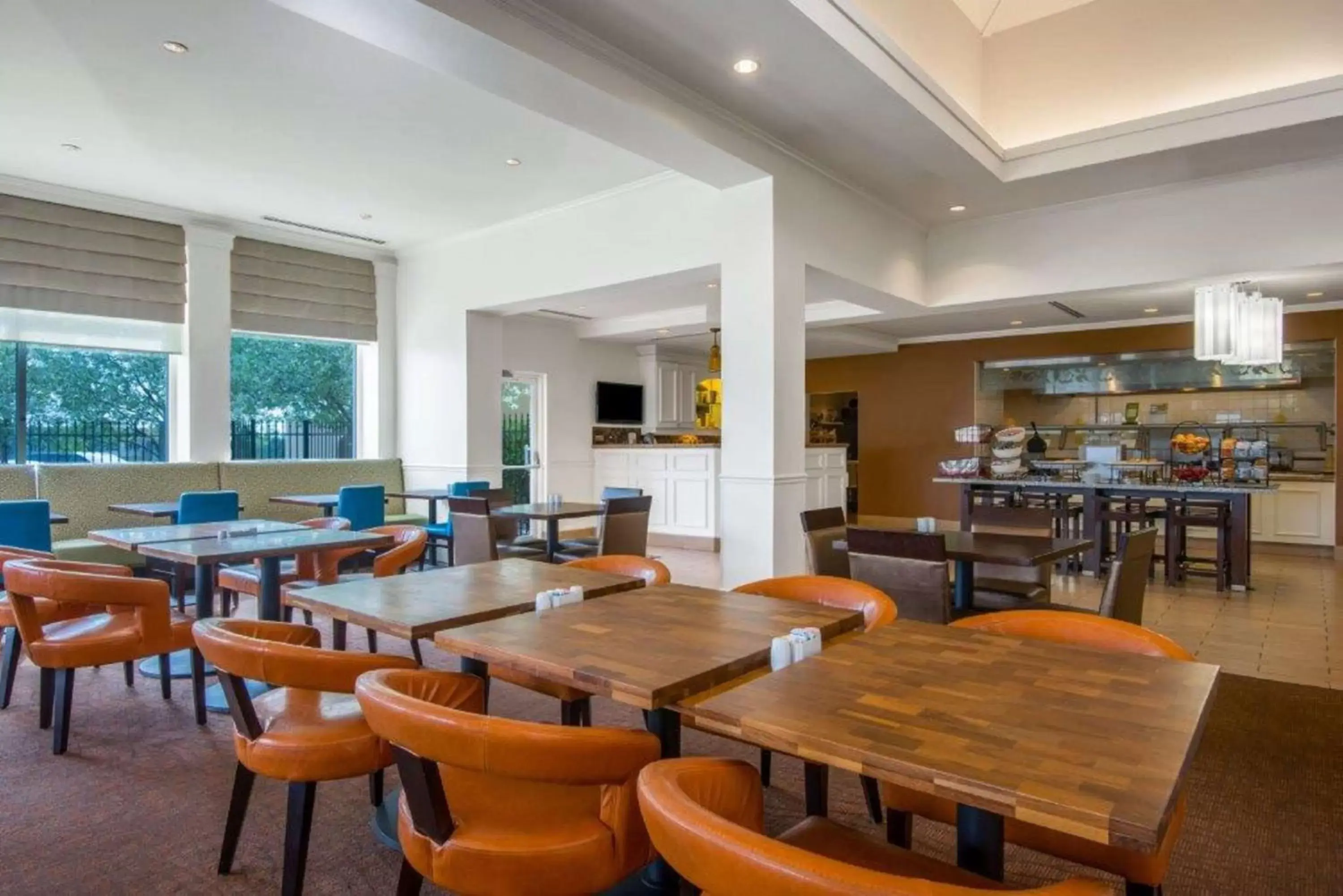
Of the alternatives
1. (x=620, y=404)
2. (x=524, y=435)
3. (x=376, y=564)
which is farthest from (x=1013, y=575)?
(x=620, y=404)

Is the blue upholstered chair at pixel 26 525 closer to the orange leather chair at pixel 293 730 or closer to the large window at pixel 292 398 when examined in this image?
the large window at pixel 292 398

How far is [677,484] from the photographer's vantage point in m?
8.93

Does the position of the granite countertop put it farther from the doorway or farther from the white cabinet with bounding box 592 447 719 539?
the doorway

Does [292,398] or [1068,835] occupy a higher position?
[292,398]

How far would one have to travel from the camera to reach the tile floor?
4.34 m

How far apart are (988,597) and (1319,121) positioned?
3.22 m

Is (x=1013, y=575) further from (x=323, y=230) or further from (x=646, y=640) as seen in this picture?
(x=323, y=230)

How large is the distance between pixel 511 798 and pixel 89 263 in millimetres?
6903

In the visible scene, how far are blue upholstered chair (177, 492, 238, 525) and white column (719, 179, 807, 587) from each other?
131 inches

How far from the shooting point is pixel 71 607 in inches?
141

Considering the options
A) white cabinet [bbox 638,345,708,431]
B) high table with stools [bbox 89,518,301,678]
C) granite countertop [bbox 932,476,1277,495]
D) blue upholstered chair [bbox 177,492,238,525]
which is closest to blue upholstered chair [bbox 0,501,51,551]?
blue upholstered chair [bbox 177,492,238,525]

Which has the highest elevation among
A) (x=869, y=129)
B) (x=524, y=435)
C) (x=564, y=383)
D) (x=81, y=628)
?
(x=869, y=129)

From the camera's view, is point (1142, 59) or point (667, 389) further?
point (667, 389)

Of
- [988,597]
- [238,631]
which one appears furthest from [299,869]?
[988,597]
